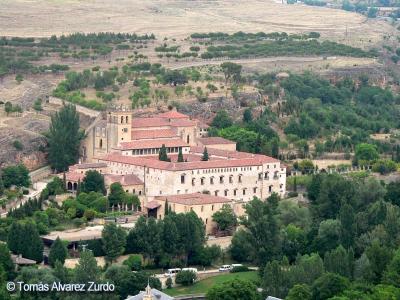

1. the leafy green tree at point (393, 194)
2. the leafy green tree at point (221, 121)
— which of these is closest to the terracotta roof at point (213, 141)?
the leafy green tree at point (221, 121)

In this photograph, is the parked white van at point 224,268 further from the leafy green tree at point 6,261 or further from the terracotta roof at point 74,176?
the terracotta roof at point 74,176

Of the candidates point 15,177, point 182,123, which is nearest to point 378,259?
point 15,177

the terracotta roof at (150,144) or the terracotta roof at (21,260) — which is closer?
the terracotta roof at (21,260)

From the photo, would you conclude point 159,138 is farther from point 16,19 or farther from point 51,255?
point 16,19

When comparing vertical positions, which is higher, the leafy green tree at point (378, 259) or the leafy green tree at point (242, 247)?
the leafy green tree at point (378, 259)

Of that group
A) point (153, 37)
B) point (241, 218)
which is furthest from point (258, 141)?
point (153, 37)

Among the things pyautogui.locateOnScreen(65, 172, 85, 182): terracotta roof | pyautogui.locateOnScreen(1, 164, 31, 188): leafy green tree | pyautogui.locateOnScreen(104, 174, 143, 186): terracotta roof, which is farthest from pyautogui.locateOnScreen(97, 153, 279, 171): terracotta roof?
pyautogui.locateOnScreen(1, 164, 31, 188): leafy green tree

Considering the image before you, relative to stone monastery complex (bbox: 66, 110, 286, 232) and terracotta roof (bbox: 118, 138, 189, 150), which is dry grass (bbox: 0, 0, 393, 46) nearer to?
stone monastery complex (bbox: 66, 110, 286, 232)
